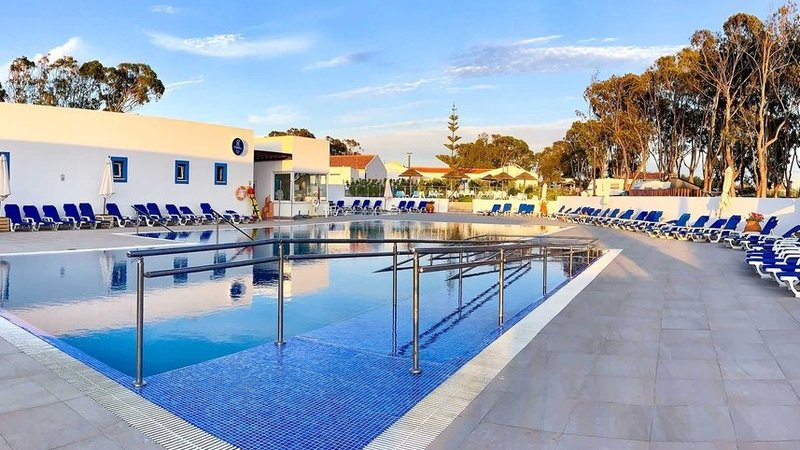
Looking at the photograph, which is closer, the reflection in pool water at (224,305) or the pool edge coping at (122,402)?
the pool edge coping at (122,402)

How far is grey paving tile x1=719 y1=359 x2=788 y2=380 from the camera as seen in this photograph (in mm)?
4086

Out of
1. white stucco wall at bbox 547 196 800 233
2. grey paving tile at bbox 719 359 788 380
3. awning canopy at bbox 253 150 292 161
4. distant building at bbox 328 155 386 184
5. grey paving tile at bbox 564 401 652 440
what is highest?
distant building at bbox 328 155 386 184

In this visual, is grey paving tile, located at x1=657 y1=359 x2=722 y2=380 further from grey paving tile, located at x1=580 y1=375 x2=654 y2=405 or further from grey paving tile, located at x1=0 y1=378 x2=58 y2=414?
grey paving tile, located at x1=0 y1=378 x2=58 y2=414

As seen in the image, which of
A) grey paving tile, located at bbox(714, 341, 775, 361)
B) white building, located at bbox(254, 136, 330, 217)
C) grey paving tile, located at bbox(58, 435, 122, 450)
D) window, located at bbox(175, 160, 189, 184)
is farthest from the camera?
white building, located at bbox(254, 136, 330, 217)

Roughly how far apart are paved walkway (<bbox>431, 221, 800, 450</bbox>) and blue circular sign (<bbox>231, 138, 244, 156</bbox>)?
671 inches

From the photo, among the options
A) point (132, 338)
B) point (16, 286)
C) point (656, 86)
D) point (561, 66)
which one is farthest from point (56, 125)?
point (656, 86)

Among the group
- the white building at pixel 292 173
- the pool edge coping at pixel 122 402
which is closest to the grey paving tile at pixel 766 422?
the pool edge coping at pixel 122 402

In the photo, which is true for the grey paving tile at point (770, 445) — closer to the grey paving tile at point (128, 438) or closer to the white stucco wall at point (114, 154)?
the grey paving tile at point (128, 438)

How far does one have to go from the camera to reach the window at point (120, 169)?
60.0 ft

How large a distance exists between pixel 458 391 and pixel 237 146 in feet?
64.0

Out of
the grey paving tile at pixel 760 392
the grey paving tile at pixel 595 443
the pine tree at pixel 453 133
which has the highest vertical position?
the pine tree at pixel 453 133

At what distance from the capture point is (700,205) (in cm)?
2159

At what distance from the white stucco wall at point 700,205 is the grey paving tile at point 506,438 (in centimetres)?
1735

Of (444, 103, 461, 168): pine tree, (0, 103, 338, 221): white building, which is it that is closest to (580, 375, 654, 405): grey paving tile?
(0, 103, 338, 221): white building
